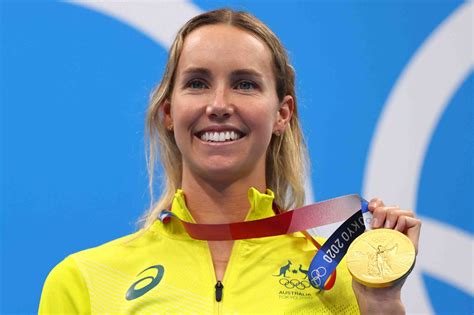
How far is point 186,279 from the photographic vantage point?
230 centimetres

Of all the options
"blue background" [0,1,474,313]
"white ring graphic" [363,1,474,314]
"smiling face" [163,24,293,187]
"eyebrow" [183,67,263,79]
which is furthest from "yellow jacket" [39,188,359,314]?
"white ring graphic" [363,1,474,314]

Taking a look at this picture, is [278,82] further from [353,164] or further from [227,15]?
[353,164]

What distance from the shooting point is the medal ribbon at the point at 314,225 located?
7.56 feet

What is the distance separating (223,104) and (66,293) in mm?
693

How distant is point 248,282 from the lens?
2.28m

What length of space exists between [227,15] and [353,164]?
3.01 feet

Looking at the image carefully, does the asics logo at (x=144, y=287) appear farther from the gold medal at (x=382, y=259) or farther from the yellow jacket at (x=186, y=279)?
the gold medal at (x=382, y=259)

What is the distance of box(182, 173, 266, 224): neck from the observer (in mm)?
2422

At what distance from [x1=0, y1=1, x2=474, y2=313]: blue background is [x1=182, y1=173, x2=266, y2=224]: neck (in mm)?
699

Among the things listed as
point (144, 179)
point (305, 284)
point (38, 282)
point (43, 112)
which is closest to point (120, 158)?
point (144, 179)

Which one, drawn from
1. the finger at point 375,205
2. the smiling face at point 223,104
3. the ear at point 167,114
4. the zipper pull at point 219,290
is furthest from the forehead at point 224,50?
the zipper pull at point 219,290

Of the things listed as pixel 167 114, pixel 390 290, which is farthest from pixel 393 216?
pixel 167 114

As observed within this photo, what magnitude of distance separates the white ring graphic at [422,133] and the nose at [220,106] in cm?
102

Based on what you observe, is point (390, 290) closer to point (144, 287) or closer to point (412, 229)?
point (412, 229)
